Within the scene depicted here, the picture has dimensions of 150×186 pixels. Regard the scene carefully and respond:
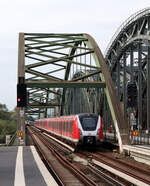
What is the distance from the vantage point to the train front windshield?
96.8 feet

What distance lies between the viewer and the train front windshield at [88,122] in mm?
29516

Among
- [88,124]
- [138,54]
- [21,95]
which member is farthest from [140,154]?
[138,54]

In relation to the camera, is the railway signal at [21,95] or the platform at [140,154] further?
the railway signal at [21,95]

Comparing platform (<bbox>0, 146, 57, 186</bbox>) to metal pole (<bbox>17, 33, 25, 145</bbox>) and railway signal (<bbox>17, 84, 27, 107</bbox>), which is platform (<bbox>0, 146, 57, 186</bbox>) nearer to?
railway signal (<bbox>17, 84, 27, 107</bbox>)

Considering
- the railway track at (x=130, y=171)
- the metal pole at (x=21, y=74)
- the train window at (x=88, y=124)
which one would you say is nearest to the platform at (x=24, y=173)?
the railway track at (x=130, y=171)

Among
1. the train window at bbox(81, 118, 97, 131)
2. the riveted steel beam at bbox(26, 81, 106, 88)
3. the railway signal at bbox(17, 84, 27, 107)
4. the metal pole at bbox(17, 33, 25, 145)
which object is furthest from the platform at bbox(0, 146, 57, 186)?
the riveted steel beam at bbox(26, 81, 106, 88)

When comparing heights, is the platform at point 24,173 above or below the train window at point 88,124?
below

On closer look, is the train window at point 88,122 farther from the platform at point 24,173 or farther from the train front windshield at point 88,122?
the platform at point 24,173

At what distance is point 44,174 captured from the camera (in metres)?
15.0

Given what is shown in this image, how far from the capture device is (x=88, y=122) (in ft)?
97.2

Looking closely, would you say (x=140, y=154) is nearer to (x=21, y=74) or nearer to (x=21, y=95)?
(x=21, y=95)

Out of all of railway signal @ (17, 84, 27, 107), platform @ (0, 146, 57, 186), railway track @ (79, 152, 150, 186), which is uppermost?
railway signal @ (17, 84, 27, 107)

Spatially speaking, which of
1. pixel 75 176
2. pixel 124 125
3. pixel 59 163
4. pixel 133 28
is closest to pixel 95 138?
pixel 124 125

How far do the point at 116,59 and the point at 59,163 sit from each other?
112 ft
